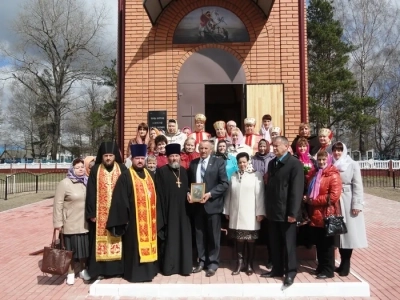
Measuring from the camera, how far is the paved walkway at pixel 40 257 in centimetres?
509

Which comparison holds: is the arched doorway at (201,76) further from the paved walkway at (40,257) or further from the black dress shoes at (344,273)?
the black dress shoes at (344,273)

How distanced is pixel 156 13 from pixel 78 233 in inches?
204

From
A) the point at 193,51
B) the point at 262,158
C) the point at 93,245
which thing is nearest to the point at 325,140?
the point at 262,158

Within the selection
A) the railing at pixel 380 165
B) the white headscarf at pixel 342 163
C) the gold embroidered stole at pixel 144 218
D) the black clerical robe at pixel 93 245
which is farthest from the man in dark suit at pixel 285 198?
the railing at pixel 380 165

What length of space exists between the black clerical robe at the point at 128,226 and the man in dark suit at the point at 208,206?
72 cm

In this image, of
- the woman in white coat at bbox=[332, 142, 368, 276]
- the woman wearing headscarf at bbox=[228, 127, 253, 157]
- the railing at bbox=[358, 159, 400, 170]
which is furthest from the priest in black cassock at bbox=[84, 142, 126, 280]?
the railing at bbox=[358, 159, 400, 170]

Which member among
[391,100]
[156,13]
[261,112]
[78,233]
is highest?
[391,100]

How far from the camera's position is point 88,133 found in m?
52.7

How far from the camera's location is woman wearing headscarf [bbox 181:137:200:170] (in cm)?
579

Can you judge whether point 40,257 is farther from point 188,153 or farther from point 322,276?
point 322,276

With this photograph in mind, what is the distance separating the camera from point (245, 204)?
17.2ft

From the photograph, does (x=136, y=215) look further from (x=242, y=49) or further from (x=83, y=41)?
(x=83, y=41)

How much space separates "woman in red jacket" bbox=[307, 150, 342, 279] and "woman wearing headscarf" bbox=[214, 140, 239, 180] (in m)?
1.14

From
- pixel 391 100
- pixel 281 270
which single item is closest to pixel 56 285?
pixel 281 270
